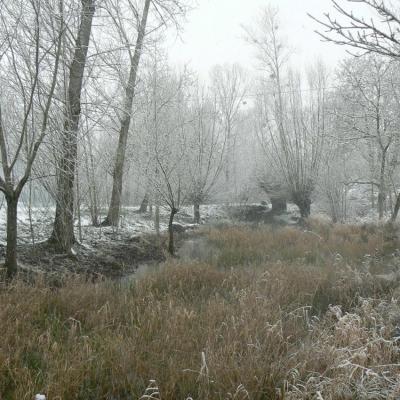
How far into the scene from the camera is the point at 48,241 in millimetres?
6742

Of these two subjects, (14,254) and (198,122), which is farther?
(198,122)

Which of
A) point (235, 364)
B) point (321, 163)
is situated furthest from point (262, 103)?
point (235, 364)

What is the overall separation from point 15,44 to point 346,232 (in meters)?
8.97

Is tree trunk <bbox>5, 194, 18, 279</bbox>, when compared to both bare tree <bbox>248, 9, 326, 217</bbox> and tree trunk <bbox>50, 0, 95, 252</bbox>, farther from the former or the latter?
bare tree <bbox>248, 9, 326, 217</bbox>

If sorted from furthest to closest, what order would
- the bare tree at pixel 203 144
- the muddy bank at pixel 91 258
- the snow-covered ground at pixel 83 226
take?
the bare tree at pixel 203 144, the snow-covered ground at pixel 83 226, the muddy bank at pixel 91 258

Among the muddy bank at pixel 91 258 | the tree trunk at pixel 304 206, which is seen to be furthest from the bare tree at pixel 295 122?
the muddy bank at pixel 91 258

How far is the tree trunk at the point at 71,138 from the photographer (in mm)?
5016

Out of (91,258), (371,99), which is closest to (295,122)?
(371,99)

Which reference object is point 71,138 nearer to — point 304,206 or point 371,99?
point 304,206

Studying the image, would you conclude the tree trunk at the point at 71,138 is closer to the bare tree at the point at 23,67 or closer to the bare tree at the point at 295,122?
the bare tree at the point at 23,67

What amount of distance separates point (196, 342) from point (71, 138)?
335cm

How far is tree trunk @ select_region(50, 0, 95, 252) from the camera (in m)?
5.02

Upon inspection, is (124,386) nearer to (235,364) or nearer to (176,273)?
(235,364)

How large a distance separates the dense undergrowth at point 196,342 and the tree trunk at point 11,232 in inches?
15.2
